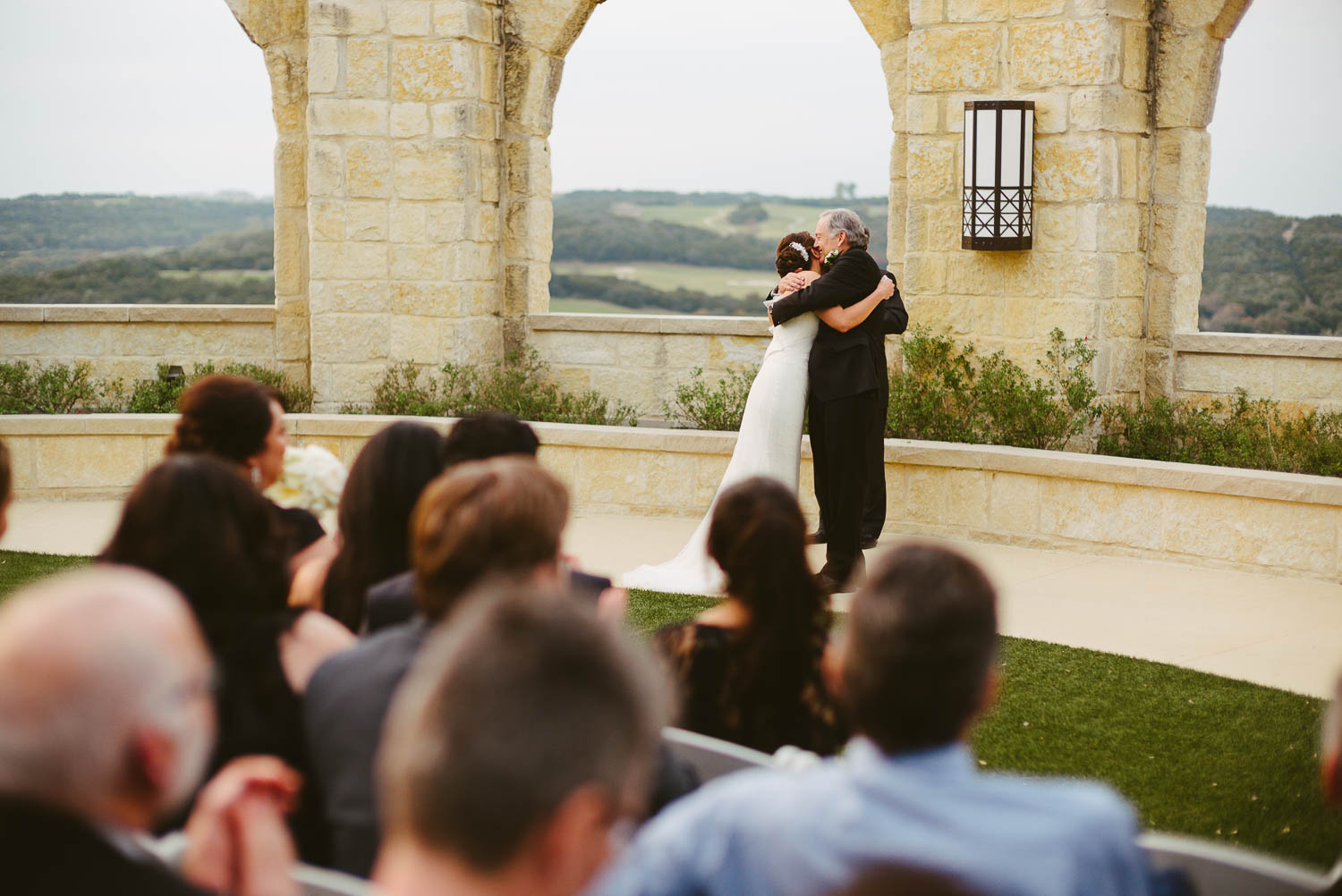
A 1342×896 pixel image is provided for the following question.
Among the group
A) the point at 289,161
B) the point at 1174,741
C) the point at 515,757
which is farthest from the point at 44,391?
the point at 515,757

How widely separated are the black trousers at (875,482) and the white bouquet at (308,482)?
291 centimetres

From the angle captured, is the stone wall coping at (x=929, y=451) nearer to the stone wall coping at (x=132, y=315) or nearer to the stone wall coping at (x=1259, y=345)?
the stone wall coping at (x=1259, y=345)

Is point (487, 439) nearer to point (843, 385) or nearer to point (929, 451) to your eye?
point (843, 385)

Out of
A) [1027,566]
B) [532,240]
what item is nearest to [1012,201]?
[1027,566]

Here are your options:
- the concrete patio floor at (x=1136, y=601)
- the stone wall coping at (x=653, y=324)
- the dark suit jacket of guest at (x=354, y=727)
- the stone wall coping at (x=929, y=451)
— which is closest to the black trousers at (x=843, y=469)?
the concrete patio floor at (x=1136, y=601)

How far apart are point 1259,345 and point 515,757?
24.6 feet

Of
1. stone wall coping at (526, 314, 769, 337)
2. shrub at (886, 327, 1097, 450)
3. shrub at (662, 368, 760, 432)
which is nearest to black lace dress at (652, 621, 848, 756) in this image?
shrub at (886, 327, 1097, 450)

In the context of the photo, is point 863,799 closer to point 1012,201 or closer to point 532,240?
point 1012,201

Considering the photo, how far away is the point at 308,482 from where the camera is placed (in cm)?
404

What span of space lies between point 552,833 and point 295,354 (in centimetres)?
895

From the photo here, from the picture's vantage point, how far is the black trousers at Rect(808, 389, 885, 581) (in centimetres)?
621

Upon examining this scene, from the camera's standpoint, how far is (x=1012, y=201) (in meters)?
7.57

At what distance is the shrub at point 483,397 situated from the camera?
865 centimetres

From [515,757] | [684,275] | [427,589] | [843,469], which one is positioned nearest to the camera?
[515,757]
